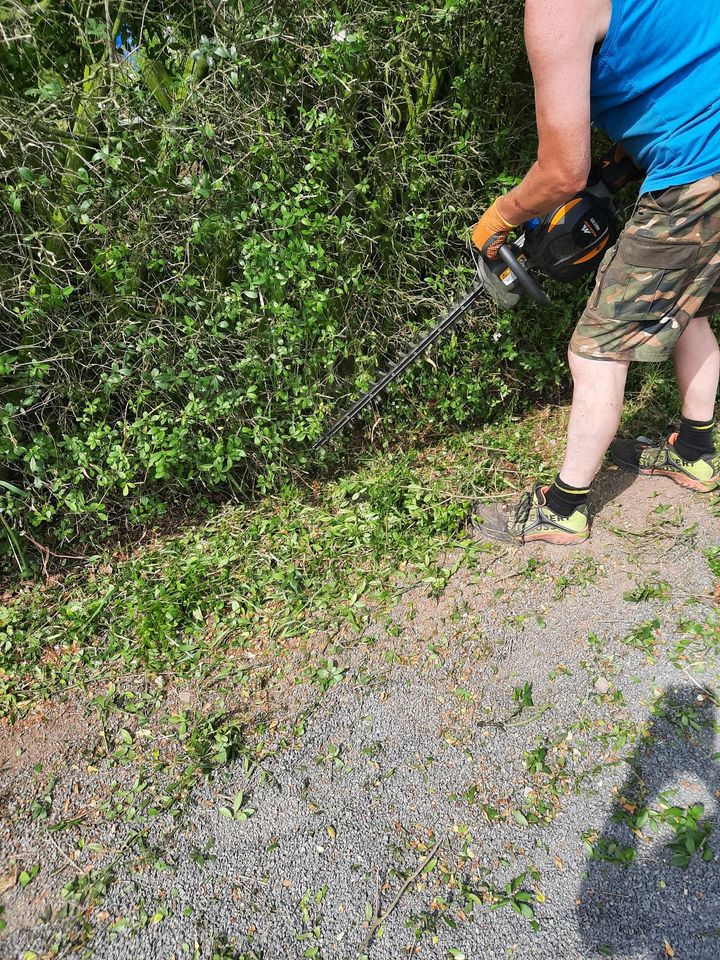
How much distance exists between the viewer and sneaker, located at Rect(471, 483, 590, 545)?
2793mm

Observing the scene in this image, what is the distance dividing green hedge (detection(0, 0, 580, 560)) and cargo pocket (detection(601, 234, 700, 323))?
90 centimetres

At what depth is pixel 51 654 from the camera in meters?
2.66

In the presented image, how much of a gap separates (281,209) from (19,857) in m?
2.47

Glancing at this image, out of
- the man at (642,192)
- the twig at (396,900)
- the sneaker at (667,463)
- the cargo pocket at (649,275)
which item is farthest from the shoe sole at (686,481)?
the twig at (396,900)

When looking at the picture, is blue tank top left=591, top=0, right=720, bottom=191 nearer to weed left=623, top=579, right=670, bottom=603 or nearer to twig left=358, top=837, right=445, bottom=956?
weed left=623, top=579, right=670, bottom=603

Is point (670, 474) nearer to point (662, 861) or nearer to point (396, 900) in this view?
point (662, 861)

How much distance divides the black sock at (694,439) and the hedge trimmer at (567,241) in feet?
2.99

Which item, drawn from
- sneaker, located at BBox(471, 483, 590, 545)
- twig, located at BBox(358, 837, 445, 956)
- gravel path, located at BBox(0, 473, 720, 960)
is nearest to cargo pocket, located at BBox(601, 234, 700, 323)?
sneaker, located at BBox(471, 483, 590, 545)

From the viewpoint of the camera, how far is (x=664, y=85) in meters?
2.02

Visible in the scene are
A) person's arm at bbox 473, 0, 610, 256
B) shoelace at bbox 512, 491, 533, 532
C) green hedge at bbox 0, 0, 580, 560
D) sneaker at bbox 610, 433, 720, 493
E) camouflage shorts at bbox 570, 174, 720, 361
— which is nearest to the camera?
person's arm at bbox 473, 0, 610, 256

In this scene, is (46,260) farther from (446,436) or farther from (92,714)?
(446,436)

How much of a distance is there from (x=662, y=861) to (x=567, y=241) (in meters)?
2.12

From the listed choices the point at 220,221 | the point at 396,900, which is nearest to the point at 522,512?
the point at 396,900

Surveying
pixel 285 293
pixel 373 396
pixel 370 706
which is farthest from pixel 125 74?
pixel 370 706
